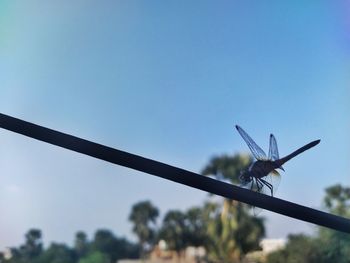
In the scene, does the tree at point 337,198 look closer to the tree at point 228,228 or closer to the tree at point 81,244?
the tree at point 228,228

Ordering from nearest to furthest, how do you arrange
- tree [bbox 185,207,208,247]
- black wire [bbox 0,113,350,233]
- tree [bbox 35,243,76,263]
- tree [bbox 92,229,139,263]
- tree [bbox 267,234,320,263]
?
black wire [bbox 0,113,350,233], tree [bbox 267,234,320,263], tree [bbox 185,207,208,247], tree [bbox 35,243,76,263], tree [bbox 92,229,139,263]

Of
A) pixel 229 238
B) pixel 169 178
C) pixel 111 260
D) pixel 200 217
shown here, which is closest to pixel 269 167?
pixel 169 178

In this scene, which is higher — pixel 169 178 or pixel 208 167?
pixel 208 167

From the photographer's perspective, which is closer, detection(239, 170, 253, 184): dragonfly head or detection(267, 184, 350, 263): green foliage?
detection(239, 170, 253, 184): dragonfly head

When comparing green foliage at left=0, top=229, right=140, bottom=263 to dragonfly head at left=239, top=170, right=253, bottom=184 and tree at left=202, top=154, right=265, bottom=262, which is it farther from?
dragonfly head at left=239, top=170, right=253, bottom=184

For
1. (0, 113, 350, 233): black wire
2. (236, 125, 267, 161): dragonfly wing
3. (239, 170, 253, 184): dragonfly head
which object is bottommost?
(0, 113, 350, 233): black wire

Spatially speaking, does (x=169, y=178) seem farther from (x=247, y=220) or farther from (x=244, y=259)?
(x=247, y=220)

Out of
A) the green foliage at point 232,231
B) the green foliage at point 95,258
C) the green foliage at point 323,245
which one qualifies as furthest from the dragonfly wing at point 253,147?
the green foliage at point 95,258

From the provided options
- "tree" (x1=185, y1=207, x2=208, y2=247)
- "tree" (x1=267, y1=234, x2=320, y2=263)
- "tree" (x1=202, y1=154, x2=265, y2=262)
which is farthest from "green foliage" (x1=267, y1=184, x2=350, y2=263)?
"tree" (x1=185, y1=207, x2=208, y2=247)
